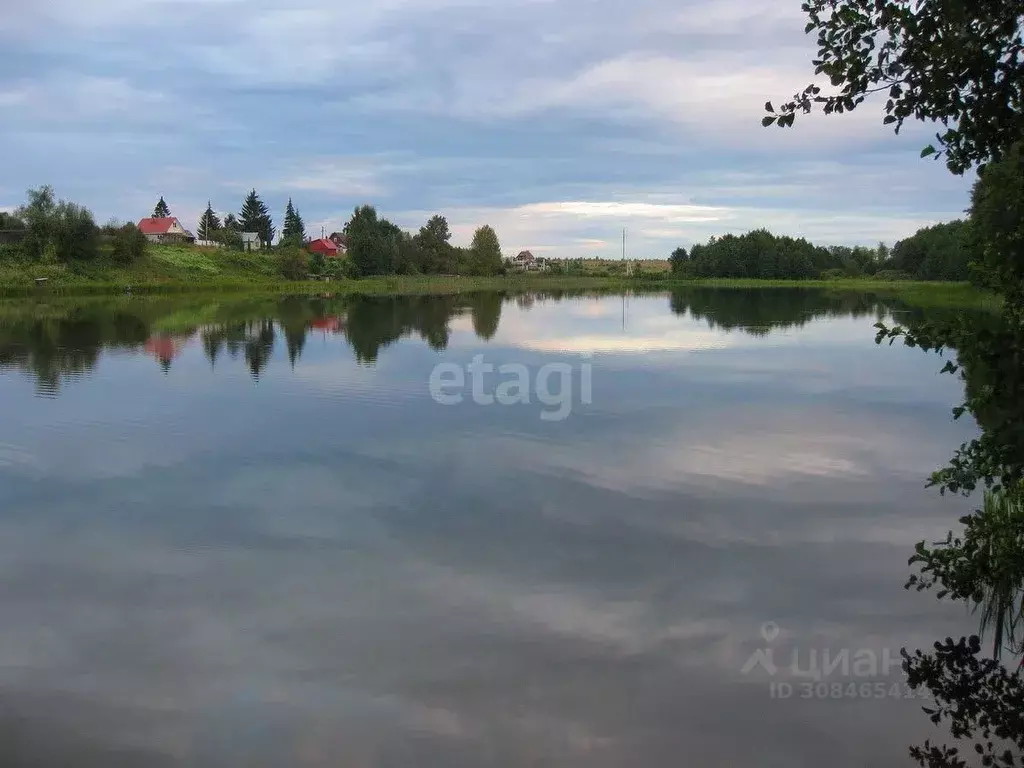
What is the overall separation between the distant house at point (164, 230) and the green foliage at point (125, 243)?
15.5 m

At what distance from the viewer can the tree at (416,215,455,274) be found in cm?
9969

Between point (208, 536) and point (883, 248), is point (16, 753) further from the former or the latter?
point (883, 248)

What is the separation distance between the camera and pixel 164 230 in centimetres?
9025

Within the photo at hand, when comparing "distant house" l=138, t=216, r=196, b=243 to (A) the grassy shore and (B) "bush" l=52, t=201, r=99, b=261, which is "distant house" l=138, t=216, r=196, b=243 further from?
(B) "bush" l=52, t=201, r=99, b=261

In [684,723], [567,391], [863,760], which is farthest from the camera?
[567,391]

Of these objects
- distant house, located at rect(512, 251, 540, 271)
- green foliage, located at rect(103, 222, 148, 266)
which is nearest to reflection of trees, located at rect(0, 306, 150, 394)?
green foliage, located at rect(103, 222, 148, 266)

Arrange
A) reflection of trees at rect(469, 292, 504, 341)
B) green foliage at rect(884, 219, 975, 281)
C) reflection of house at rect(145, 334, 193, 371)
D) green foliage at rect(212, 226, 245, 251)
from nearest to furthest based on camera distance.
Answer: reflection of house at rect(145, 334, 193, 371), reflection of trees at rect(469, 292, 504, 341), green foliage at rect(884, 219, 975, 281), green foliage at rect(212, 226, 245, 251)

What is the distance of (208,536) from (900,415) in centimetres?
1329

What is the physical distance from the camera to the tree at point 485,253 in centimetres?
10638

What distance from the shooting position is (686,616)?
7.54 m

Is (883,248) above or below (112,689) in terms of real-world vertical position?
above

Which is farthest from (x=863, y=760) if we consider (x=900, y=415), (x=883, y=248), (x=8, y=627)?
(x=883, y=248)

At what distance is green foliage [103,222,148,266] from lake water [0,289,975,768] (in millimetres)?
56792

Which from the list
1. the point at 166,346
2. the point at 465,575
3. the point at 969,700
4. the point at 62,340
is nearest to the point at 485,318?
the point at 166,346
